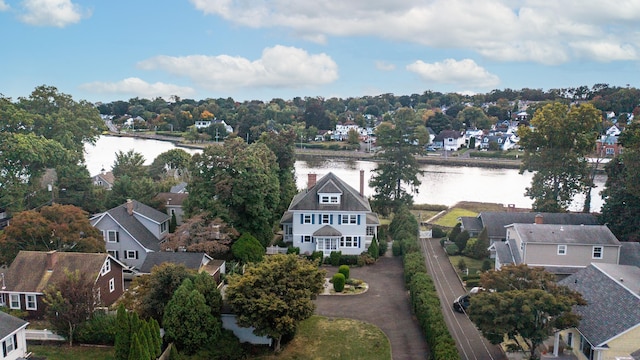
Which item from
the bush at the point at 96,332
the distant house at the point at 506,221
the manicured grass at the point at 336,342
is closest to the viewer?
the manicured grass at the point at 336,342

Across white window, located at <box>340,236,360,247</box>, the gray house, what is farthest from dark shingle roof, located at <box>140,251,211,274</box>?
white window, located at <box>340,236,360,247</box>

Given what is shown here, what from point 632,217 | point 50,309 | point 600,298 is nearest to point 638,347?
point 600,298

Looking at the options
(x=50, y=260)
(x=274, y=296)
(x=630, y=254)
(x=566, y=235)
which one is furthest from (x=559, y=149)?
(x=50, y=260)

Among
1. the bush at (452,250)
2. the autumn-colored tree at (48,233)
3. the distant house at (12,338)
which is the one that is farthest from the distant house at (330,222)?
Answer: the distant house at (12,338)

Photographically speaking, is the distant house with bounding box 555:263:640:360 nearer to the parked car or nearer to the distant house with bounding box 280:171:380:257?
the parked car

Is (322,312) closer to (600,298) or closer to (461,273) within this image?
(461,273)

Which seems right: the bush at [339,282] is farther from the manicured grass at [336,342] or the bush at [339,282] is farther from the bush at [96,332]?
the bush at [96,332]
